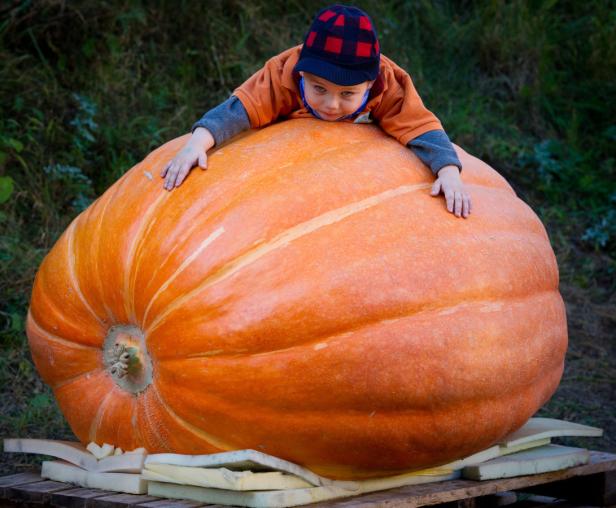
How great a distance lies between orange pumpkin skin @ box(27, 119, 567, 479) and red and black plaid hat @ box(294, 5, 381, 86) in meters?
0.18

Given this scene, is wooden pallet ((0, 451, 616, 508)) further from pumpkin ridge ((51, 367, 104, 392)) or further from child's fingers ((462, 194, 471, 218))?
child's fingers ((462, 194, 471, 218))

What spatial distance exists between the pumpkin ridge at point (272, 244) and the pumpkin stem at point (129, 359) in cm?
7

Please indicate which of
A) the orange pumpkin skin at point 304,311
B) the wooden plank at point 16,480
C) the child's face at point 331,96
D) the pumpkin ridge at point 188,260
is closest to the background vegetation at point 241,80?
the wooden plank at point 16,480

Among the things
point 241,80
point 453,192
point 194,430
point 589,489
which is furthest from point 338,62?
point 241,80

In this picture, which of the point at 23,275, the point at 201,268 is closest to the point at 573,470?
the point at 201,268

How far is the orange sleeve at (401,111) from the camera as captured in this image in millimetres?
3189

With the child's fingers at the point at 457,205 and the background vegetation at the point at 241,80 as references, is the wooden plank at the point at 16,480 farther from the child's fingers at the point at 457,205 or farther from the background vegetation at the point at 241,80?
the child's fingers at the point at 457,205

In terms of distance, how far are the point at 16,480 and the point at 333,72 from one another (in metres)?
1.62

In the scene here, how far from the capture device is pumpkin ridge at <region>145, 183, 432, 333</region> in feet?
8.77

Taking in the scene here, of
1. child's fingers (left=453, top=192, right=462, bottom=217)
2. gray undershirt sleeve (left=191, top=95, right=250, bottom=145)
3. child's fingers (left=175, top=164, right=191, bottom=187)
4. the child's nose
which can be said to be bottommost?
child's fingers (left=453, top=192, right=462, bottom=217)

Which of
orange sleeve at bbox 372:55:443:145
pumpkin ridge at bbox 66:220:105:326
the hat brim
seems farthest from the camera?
orange sleeve at bbox 372:55:443:145

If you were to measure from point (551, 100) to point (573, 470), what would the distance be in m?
4.24

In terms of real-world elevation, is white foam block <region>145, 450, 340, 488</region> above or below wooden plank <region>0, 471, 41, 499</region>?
above

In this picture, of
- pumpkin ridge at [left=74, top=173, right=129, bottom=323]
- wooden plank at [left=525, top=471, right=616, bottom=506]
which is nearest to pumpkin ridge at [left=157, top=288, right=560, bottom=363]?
pumpkin ridge at [left=74, top=173, right=129, bottom=323]
